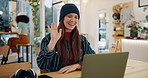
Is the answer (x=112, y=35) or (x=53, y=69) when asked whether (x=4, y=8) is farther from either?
(x=53, y=69)

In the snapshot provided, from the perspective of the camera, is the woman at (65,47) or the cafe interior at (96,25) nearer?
the woman at (65,47)

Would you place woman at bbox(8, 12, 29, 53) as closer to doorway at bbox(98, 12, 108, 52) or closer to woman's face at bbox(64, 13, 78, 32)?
doorway at bbox(98, 12, 108, 52)

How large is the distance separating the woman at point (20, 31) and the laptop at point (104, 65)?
12.4ft

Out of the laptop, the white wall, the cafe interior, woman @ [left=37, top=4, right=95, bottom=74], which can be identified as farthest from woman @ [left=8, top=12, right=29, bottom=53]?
the laptop

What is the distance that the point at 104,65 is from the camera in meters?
0.93

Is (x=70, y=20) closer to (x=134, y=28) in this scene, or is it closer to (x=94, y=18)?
(x=134, y=28)

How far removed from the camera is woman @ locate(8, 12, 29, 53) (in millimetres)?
4367

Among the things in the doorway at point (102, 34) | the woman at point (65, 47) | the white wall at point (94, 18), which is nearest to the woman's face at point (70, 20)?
the woman at point (65, 47)

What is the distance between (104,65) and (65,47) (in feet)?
2.06

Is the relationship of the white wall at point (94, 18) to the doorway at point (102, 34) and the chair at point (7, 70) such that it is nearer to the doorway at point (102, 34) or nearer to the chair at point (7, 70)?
the doorway at point (102, 34)

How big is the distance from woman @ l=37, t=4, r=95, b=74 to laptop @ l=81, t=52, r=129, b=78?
17.1 inches

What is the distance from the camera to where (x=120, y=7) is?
16.6 ft

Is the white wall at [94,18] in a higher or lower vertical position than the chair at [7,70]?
higher

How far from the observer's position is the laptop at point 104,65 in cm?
89
